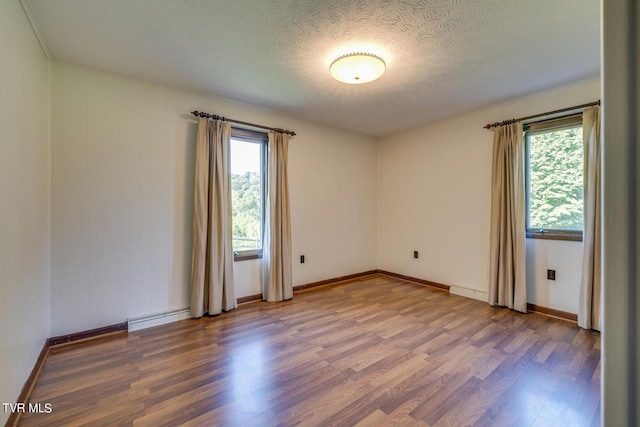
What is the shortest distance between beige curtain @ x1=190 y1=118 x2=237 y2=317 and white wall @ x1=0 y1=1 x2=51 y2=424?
3.83 ft

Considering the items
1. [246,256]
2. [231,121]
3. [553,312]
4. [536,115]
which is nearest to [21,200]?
[231,121]

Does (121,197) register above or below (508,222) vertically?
above

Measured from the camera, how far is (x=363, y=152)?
4.83 m

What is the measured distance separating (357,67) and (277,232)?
82.6 inches

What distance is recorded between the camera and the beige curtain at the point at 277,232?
11.9 ft

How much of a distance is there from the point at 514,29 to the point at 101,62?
10.8 ft

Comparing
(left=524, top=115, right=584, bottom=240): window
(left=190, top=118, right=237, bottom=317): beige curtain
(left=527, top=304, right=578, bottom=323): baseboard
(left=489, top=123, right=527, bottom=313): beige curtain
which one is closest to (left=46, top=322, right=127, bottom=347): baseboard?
(left=190, top=118, right=237, bottom=317): beige curtain

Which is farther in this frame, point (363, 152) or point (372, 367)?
point (363, 152)

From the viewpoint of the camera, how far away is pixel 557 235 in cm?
305

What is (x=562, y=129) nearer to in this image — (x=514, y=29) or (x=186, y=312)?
(x=514, y=29)

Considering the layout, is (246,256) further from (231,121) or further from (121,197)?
(231,121)

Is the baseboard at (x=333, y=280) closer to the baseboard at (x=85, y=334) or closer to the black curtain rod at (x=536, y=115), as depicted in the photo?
the baseboard at (x=85, y=334)

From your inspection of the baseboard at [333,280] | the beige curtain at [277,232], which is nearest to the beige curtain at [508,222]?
the baseboard at [333,280]

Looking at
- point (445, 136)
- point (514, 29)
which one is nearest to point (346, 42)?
point (514, 29)
